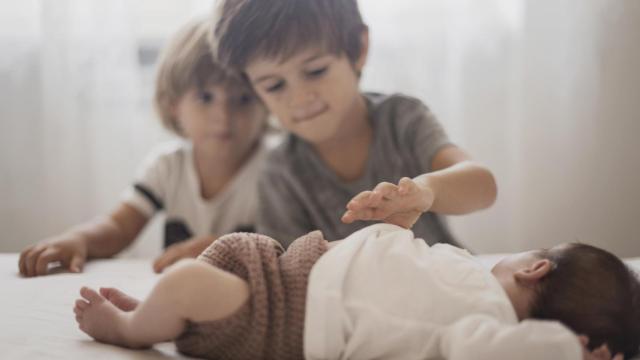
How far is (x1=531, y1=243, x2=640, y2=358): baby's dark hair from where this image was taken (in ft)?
1.96

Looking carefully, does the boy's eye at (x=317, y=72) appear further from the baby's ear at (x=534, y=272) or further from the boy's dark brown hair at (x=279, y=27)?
the baby's ear at (x=534, y=272)

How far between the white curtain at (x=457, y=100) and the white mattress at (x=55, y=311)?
41 centimetres

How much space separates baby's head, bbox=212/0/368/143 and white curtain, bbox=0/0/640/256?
0.26 meters

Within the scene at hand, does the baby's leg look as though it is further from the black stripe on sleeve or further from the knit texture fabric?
the black stripe on sleeve

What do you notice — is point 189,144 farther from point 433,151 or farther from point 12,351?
point 12,351

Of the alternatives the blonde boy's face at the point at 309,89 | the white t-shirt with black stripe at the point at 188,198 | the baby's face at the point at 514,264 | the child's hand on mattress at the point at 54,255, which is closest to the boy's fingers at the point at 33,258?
the child's hand on mattress at the point at 54,255

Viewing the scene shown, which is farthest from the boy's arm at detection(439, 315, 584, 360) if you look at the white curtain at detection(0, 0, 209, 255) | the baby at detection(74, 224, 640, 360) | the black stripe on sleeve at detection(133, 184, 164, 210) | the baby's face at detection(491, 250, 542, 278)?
the white curtain at detection(0, 0, 209, 255)

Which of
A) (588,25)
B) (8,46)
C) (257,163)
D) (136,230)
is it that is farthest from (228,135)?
(588,25)

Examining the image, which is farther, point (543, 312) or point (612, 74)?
point (612, 74)

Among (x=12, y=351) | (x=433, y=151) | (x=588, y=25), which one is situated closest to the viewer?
(x=12, y=351)

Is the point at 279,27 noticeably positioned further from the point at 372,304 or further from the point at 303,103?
the point at 372,304

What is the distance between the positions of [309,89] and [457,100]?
0.46m

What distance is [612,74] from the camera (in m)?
1.31

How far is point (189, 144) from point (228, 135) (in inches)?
6.1
